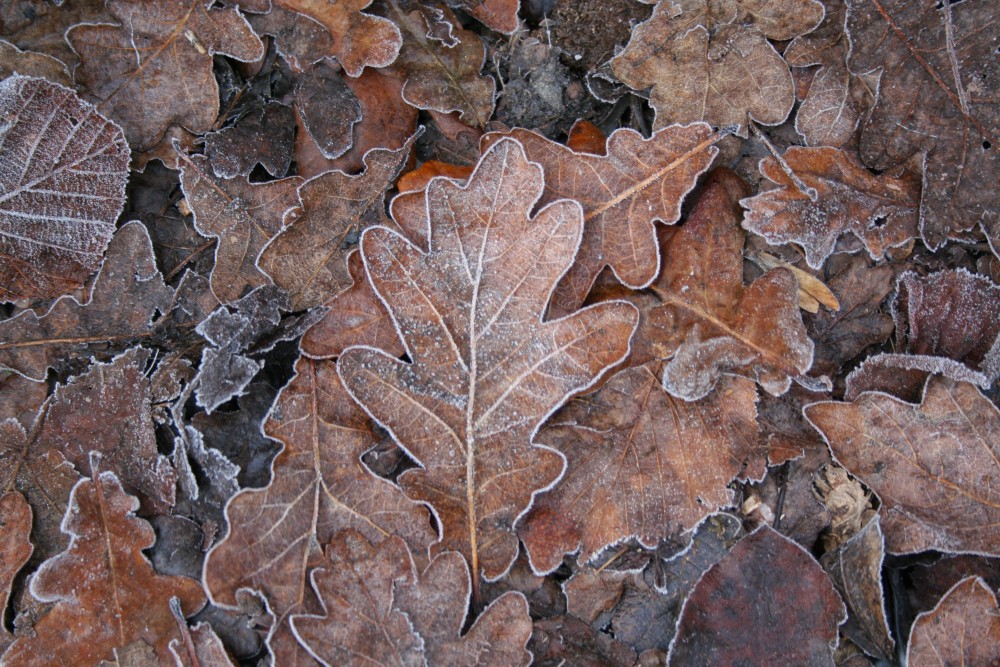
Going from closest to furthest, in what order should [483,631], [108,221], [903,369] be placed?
[483,631] < [903,369] < [108,221]

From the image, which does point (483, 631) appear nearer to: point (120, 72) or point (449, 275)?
point (449, 275)

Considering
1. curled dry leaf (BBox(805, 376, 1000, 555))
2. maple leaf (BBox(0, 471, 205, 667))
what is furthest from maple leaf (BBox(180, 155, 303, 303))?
curled dry leaf (BBox(805, 376, 1000, 555))

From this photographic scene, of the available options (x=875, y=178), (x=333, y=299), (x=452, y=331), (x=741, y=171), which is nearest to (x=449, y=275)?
(x=452, y=331)

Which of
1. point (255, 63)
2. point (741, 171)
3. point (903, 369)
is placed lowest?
point (903, 369)

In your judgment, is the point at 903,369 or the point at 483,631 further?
the point at 903,369

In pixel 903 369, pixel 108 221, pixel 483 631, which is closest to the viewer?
pixel 483 631

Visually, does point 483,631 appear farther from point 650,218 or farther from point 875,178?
point 875,178

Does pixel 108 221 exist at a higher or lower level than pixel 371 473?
higher

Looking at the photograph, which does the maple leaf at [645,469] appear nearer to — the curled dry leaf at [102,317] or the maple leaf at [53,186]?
the curled dry leaf at [102,317]
